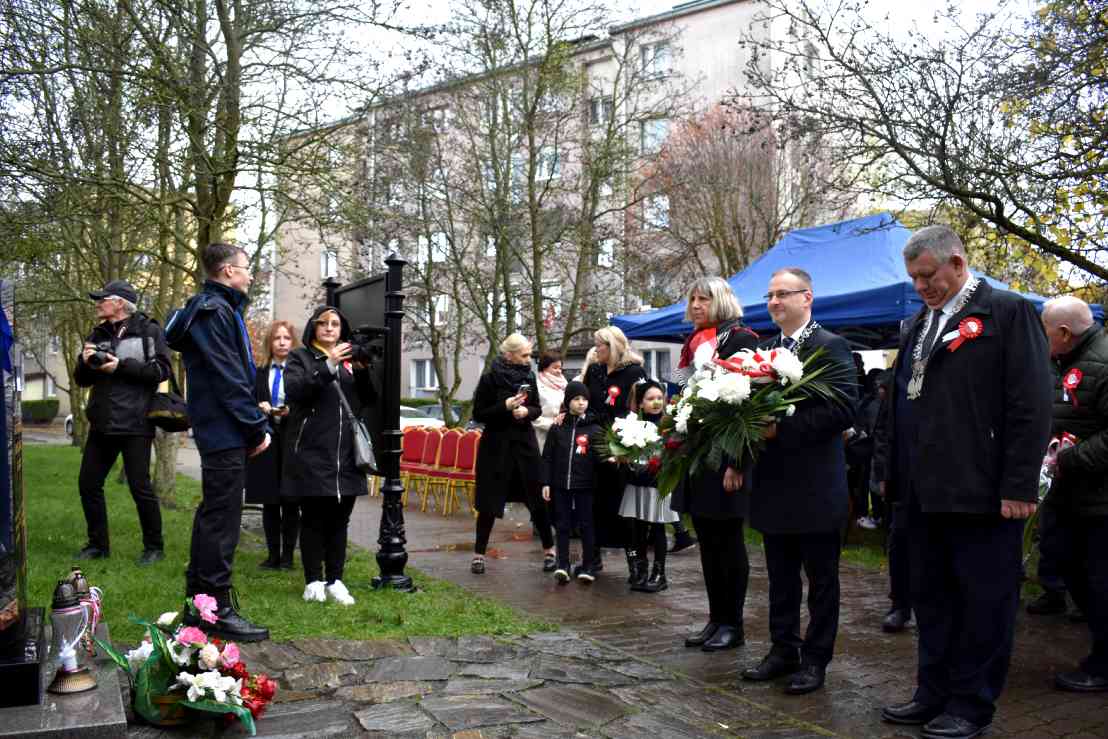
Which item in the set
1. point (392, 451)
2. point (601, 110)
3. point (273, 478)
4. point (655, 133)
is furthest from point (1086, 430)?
point (655, 133)

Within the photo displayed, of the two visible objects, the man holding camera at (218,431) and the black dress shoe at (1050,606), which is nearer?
the man holding camera at (218,431)

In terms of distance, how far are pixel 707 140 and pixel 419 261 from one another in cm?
814

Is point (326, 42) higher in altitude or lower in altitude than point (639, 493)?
higher

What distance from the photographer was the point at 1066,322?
209 inches

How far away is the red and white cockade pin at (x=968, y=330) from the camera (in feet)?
13.2

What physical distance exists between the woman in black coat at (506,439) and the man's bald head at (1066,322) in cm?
392

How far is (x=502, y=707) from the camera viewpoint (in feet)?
14.1

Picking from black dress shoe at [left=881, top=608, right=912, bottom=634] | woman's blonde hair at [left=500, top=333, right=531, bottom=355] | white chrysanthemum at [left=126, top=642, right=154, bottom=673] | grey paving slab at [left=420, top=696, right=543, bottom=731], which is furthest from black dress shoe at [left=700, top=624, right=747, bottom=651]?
woman's blonde hair at [left=500, top=333, right=531, bottom=355]

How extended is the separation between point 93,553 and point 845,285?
314 inches

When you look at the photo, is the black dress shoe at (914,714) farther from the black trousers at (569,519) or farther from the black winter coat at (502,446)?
the black winter coat at (502,446)

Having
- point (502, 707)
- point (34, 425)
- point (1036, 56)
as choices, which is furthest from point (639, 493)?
point (34, 425)

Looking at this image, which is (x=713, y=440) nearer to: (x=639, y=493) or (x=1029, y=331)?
(x=1029, y=331)

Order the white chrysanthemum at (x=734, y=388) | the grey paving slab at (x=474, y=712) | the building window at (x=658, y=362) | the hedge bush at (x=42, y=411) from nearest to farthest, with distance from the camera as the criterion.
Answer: the grey paving slab at (x=474, y=712), the white chrysanthemum at (x=734, y=388), the building window at (x=658, y=362), the hedge bush at (x=42, y=411)

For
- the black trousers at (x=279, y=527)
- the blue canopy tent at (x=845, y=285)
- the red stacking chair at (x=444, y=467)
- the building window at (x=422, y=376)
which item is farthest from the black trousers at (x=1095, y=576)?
the building window at (x=422, y=376)
